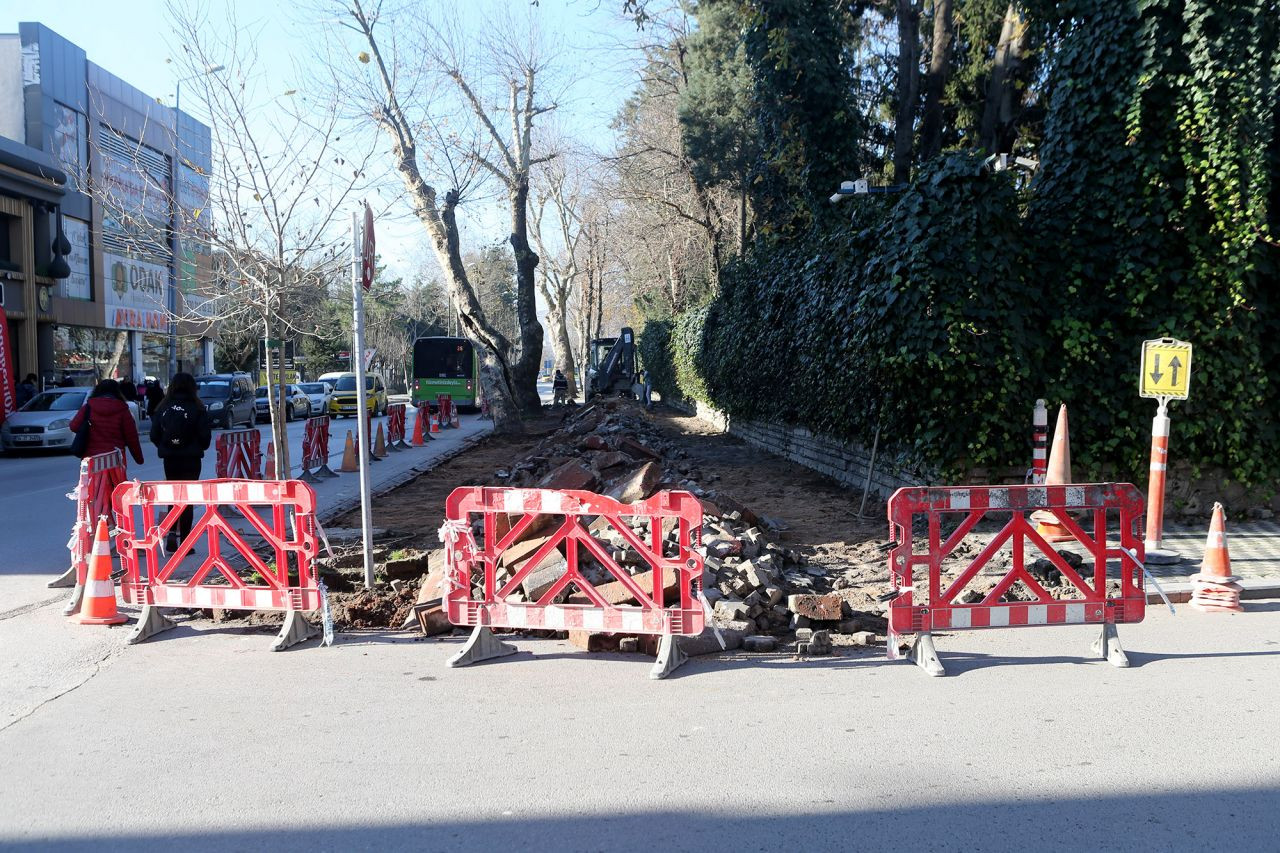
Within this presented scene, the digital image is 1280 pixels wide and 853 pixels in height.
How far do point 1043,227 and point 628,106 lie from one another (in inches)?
1270

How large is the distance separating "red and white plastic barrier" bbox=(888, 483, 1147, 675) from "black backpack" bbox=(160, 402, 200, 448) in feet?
24.9

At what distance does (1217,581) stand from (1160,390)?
180 centimetres

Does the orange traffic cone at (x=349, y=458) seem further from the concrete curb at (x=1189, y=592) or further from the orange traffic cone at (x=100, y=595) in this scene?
the concrete curb at (x=1189, y=592)

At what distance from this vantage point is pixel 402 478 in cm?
1700

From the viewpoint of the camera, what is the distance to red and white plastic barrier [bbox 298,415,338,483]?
17312 mm

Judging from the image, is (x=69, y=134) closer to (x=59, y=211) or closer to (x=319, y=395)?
(x=59, y=211)

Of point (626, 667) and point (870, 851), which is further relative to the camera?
point (626, 667)

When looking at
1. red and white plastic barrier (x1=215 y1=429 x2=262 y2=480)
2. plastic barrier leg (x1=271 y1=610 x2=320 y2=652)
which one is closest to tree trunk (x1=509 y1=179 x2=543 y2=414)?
red and white plastic barrier (x1=215 y1=429 x2=262 y2=480)

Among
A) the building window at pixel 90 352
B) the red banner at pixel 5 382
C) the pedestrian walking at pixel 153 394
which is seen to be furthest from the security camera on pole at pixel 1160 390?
the building window at pixel 90 352

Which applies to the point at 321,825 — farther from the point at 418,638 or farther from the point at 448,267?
the point at 448,267

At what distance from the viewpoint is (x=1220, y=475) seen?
10477 mm

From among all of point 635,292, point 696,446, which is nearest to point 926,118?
point 696,446

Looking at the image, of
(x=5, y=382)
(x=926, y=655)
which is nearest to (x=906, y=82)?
(x=926, y=655)

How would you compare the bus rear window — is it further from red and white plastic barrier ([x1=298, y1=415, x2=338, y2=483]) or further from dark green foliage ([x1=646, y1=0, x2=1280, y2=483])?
dark green foliage ([x1=646, y1=0, x2=1280, y2=483])
